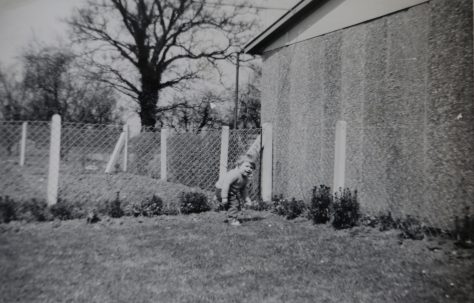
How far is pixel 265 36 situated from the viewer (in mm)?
8516

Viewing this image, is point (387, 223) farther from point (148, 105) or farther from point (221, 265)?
point (148, 105)

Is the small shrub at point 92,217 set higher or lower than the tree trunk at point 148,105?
lower

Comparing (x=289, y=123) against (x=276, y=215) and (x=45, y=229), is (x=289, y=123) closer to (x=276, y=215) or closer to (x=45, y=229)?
(x=276, y=215)

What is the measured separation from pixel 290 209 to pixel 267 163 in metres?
1.37

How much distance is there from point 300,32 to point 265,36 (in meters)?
1.22

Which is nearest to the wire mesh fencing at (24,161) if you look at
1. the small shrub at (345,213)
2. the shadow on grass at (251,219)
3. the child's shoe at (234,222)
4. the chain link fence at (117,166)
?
the chain link fence at (117,166)

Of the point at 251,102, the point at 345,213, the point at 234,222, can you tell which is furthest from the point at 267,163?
the point at 251,102

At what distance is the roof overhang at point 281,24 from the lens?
7.17m

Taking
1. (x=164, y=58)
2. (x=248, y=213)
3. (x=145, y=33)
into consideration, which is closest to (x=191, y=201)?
(x=248, y=213)

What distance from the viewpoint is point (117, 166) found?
11.4m

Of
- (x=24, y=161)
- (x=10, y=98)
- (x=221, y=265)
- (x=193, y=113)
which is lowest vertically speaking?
(x=221, y=265)

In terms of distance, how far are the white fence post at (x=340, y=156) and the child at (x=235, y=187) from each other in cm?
132

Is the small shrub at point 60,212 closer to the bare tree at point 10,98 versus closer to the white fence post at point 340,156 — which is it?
the bare tree at point 10,98

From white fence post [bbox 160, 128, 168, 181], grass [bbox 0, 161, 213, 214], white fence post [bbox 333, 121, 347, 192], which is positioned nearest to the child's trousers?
grass [bbox 0, 161, 213, 214]
